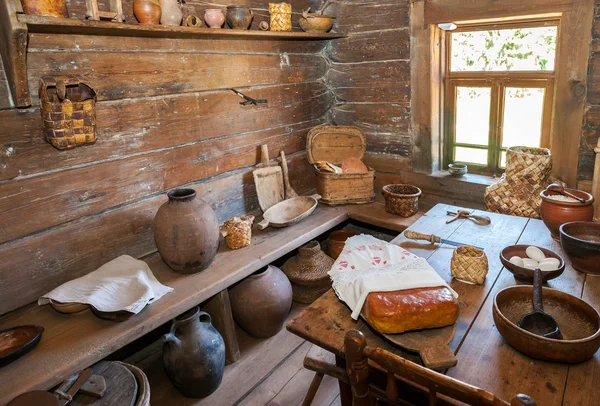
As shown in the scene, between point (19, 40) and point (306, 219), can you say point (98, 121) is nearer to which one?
point (19, 40)

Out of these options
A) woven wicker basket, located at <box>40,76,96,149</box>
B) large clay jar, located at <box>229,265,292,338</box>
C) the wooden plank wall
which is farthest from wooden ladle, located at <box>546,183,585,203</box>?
woven wicker basket, located at <box>40,76,96,149</box>

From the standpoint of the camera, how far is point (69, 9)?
1.89 meters

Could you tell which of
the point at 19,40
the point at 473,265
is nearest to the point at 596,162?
the point at 473,265

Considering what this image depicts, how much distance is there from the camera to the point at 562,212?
1780 mm

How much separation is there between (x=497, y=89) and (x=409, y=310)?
6.56 feet

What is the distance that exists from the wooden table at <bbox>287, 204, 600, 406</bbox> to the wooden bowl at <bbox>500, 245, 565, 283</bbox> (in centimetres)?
5

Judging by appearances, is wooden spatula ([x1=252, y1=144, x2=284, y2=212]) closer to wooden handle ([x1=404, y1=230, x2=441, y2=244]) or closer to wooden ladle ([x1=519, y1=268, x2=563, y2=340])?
wooden handle ([x1=404, y1=230, x2=441, y2=244])

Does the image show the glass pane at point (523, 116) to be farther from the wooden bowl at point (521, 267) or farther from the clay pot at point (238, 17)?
the clay pot at point (238, 17)

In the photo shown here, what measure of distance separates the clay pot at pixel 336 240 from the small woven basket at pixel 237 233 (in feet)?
2.78

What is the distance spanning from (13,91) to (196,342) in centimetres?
139

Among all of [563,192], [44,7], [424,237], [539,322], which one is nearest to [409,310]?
[539,322]

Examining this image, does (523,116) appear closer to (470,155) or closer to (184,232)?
(470,155)

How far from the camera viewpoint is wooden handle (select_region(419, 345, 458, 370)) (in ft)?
3.63

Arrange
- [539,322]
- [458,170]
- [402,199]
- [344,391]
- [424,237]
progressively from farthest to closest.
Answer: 1. [458,170]
2. [402,199]
3. [424,237]
4. [344,391]
5. [539,322]
